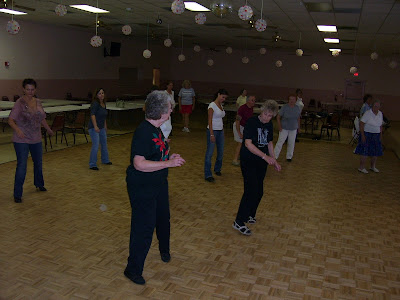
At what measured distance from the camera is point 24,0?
893 centimetres

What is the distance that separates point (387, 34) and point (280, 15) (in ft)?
12.1

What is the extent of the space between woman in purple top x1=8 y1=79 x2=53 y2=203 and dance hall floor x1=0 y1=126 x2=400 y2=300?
0.45 m

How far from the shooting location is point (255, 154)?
4.14 m

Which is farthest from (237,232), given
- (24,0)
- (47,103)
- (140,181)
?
(47,103)

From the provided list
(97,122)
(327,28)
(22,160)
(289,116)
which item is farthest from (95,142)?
(327,28)

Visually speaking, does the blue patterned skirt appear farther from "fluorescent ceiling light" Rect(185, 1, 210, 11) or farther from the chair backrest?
the chair backrest

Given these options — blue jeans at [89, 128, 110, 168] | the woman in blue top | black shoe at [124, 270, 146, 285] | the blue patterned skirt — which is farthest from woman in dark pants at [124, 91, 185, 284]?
the blue patterned skirt

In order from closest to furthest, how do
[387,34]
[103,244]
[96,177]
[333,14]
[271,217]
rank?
[103,244] < [271,217] < [96,177] < [333,14] < [387,34]

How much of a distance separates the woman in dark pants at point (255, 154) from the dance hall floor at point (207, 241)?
1.40ft

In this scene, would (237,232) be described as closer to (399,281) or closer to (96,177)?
(399,281)

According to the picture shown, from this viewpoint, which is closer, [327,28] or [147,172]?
[147,172]

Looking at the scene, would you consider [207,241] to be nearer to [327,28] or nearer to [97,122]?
[97,122]

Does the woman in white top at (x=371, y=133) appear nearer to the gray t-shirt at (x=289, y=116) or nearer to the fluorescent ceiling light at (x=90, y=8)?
the gray t-shirt at (x=289, y=116)

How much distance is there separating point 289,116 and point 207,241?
14.8ft
